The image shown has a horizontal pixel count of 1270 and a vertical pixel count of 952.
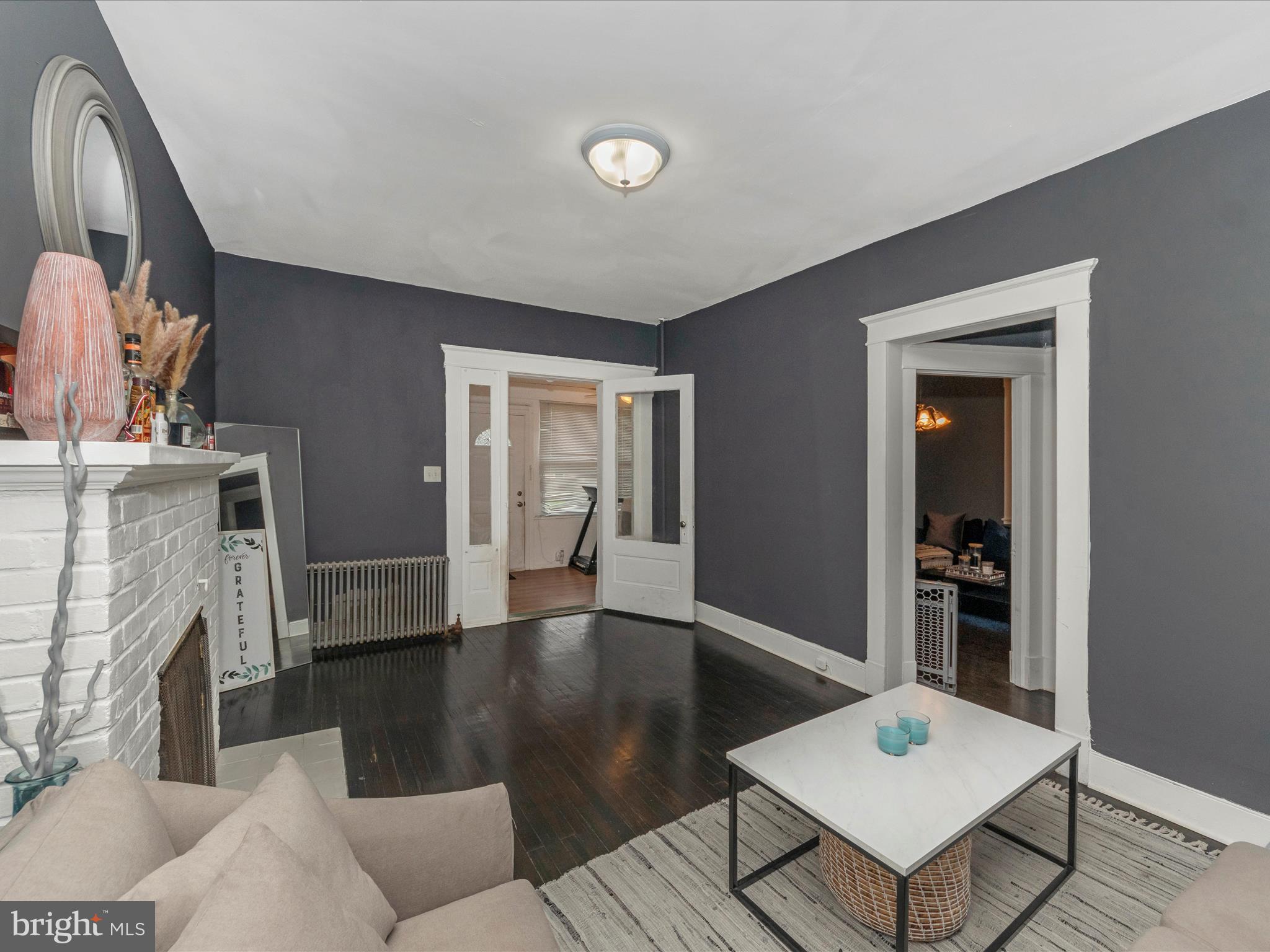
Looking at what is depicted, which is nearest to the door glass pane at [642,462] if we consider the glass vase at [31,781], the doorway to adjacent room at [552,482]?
the doorway to adjacent room at [552,482]

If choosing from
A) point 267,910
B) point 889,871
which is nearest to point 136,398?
point 267,910

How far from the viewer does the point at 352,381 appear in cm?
431

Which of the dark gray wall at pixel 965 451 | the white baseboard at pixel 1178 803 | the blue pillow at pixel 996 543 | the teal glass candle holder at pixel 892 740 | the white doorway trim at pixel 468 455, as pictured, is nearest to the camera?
the teal glass candle holder at pixel 892 740

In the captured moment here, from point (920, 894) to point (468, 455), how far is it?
3.96m

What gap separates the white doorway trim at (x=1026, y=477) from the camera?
A: 138 inches

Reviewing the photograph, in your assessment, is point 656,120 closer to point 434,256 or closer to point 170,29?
point 170,29

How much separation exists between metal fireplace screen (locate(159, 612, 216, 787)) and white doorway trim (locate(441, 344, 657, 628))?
2153 millimetres

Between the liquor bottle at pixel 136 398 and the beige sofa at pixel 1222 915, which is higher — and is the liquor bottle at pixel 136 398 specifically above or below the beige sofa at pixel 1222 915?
above

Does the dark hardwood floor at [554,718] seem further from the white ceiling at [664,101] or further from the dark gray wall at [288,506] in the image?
the white ceiling at [664,101]

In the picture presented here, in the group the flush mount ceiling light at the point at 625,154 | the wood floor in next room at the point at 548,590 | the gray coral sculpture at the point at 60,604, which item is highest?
the flush mount ceiling light at the point at 625,154

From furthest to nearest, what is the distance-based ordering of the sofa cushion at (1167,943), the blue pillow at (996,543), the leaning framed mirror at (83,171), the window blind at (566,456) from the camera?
the window blind at (566,456), the blue pillow at (996,543), the leaning framed mirror at (83,171), the sofa cushion at (1167,943)

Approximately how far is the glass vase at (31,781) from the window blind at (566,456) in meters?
6.29

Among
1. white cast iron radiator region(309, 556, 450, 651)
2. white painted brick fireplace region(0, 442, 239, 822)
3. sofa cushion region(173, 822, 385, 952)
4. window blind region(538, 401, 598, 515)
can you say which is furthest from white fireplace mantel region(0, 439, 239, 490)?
window blind region(538, 401, 598, 515)

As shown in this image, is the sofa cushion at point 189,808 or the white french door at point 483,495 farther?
the white french door at point 483,495
